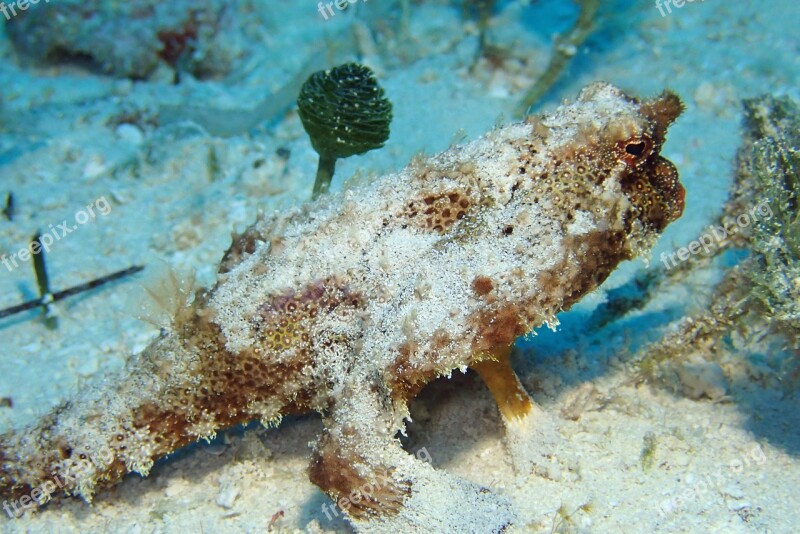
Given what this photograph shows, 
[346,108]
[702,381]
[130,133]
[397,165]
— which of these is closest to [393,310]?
[346,108]

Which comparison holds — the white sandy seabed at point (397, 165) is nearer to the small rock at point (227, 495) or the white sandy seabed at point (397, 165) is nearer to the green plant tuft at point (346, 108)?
the small rock at point (227, 495)

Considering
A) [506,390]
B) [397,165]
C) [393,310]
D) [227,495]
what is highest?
[393,310]

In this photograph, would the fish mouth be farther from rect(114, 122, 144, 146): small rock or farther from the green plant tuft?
rect(114, 122, 144, 146): small rock

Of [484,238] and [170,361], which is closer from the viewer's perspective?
[484,238]

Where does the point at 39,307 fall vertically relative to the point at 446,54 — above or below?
below

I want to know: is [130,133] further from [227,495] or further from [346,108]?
[227,495]

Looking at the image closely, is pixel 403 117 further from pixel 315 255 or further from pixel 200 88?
pixel 315 255

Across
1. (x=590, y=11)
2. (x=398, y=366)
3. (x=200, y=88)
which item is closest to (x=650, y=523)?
(x=398, y=366)
